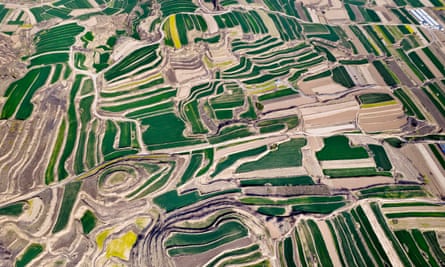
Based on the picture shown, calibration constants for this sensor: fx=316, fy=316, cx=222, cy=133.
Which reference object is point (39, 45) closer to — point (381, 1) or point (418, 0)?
point (381, 1)

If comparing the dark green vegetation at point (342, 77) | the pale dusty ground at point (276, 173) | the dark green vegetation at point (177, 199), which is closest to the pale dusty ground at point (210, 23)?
the dark green vegetation at point (342, 77)

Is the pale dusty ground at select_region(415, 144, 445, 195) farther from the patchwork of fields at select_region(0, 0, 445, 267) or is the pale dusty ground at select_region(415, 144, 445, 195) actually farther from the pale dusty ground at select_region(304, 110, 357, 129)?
the pale dusty ground at select_region(304, 110, 357, 129)

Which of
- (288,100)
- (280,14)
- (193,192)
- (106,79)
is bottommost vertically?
(193,192)

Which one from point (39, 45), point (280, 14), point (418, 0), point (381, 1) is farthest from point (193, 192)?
point (418, 0)

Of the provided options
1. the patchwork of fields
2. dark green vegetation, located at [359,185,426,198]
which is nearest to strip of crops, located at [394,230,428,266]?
the patchwork of fields

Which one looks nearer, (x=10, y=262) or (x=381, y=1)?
(x=10, y=262)

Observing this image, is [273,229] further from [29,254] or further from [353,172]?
[29,254]
